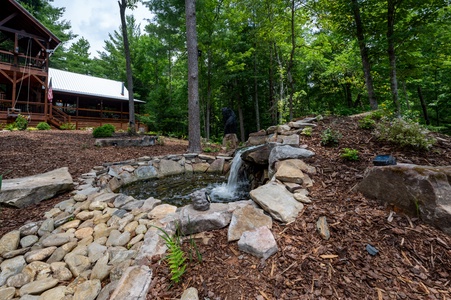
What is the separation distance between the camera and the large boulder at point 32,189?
266cm

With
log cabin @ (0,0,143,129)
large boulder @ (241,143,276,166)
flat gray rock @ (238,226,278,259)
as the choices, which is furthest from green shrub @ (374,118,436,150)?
log cabin @ (0,0,143,129)

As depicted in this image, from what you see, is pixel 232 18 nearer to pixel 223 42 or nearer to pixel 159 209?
pixel 223 42

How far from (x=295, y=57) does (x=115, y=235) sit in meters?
12.9

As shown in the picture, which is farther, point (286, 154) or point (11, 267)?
point (286, 154)

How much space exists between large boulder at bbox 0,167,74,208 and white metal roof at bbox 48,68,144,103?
50.8ft

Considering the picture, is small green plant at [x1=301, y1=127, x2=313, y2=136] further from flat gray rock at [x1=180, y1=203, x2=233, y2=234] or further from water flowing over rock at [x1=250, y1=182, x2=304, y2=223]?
flat gray rock at [x1=180, y1=203, x2=233, y2=234]

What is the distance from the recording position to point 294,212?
1.97 metres

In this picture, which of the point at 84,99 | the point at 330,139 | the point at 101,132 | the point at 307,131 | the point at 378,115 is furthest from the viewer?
the point at 84,99

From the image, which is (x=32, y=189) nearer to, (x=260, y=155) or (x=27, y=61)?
(x=260, y=155)

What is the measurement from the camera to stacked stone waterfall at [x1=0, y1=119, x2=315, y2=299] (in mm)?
1626

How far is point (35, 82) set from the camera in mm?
14055

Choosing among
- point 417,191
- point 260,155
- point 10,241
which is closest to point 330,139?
point 260,155

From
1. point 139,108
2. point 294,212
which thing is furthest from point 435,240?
point 139,108

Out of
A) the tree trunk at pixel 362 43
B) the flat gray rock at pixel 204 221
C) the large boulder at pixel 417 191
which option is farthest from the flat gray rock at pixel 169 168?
the tree trunk at pixel 362 43
